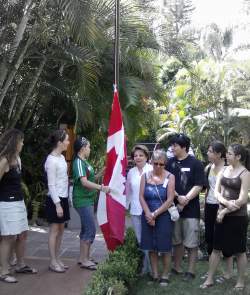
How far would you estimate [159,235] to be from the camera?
5098 millimetres

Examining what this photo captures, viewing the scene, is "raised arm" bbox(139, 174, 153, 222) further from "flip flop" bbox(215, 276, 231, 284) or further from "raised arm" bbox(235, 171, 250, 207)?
"flip flop" bbox(215, 276, 231, 284)

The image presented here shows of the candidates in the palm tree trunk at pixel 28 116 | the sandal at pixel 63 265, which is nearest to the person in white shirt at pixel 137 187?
the sandal at pixel 63 265

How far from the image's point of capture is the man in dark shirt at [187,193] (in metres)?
5.25

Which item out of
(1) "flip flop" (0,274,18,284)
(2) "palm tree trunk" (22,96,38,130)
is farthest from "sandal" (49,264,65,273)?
(2) "palm tree trunk" (22,96,38,130)

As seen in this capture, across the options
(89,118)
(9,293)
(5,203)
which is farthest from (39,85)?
(9,293)

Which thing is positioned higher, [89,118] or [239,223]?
[89,118]

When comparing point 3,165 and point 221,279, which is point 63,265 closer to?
point 3,165

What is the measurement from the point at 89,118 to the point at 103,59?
54.5 inches

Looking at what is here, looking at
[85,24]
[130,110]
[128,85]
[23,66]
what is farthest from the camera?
[130,110]

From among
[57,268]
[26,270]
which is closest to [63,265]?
[57,268]

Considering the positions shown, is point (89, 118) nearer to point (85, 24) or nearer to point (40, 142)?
point (40, 142)

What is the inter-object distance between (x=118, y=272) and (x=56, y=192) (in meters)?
1.23

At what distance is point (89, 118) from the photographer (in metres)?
8.55

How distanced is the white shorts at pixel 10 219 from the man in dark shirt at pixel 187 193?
67.1 inches
